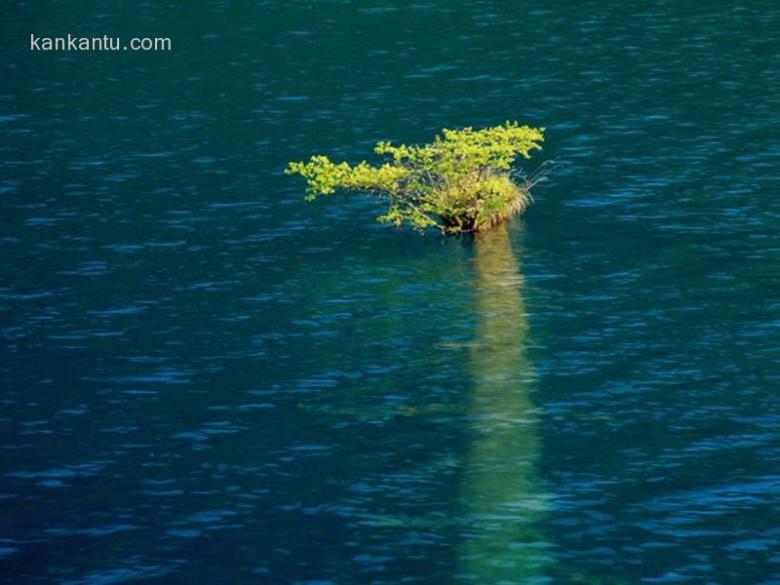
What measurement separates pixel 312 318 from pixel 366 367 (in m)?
7.71

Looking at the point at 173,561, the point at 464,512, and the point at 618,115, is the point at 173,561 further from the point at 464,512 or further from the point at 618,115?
the point at 618,115

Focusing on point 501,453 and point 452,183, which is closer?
point 501,453

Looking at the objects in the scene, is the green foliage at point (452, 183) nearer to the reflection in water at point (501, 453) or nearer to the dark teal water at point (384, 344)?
the dark teal water at point (384, 344)

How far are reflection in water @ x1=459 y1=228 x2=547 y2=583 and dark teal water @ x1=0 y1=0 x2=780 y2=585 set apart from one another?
0.14 meters

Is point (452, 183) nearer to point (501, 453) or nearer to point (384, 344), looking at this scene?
point (384, 344)

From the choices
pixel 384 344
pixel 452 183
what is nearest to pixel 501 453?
pixel 384 344

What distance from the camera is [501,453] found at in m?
64.4

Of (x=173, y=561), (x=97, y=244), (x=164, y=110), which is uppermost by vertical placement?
(x=164, y=110)

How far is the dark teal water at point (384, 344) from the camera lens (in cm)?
5769

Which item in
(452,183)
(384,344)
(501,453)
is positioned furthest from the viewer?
(452,183)

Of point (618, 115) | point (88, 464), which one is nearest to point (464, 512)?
point (88, 464)

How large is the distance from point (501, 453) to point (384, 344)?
544 inches

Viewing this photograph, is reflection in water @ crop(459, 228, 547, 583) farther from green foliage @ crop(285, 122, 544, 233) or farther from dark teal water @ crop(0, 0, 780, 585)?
green foliage @ crop(285, 122, 544, 233)

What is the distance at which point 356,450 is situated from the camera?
65.2 m
